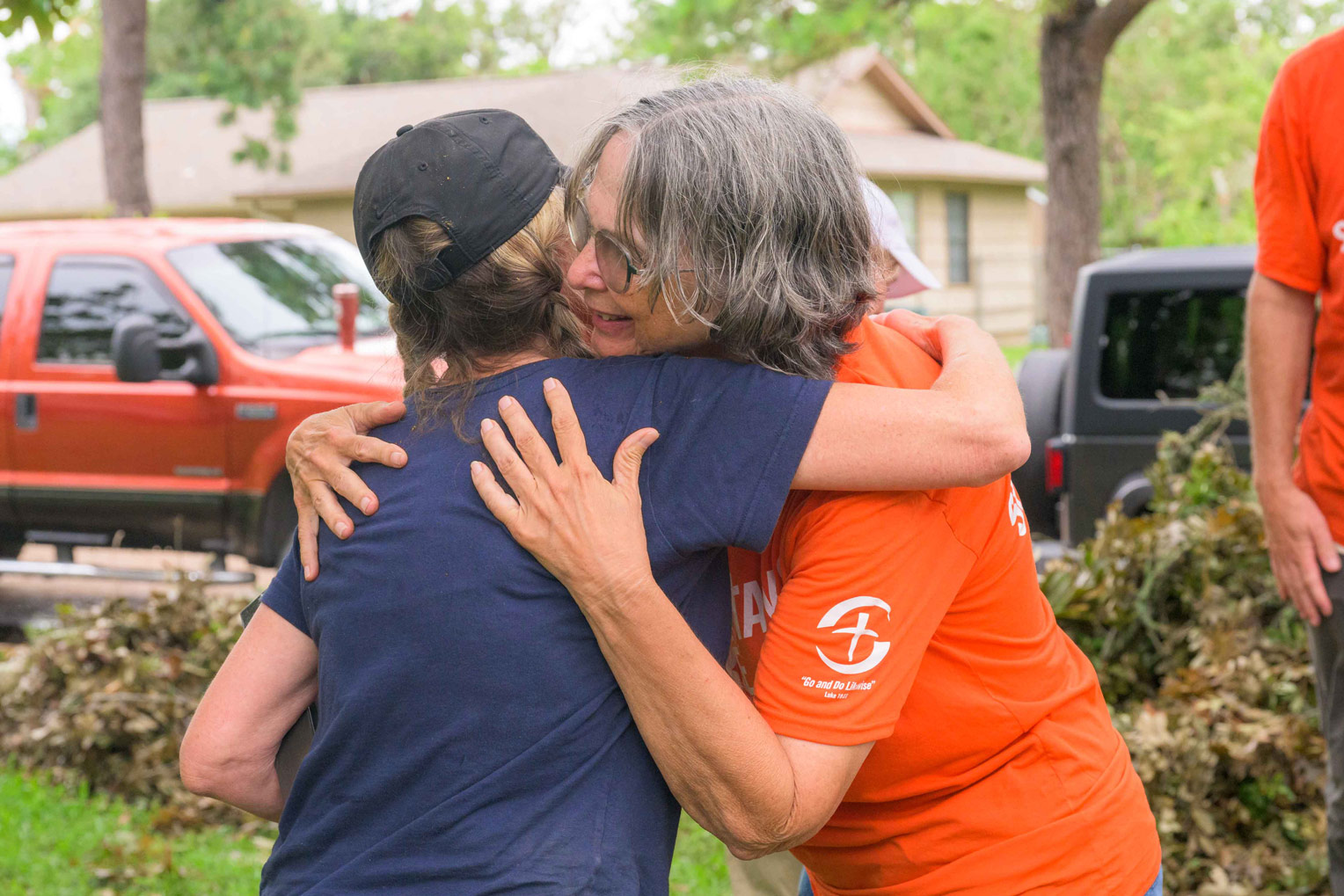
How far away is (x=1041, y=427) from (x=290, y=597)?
621 centimetres

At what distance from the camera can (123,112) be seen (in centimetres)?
1372

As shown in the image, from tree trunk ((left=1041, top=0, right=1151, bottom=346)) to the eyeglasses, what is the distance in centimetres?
1206

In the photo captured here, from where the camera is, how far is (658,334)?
1.74m

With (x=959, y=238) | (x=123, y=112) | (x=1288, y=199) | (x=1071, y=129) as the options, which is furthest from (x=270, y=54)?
(x=1288, y=199)

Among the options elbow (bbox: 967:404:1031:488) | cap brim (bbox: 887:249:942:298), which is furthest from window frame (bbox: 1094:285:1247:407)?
elbow (bbox: 967:404:1031:488)

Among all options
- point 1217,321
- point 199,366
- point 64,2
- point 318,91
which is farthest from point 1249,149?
point 64,2

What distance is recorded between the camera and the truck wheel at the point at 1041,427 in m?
7.35

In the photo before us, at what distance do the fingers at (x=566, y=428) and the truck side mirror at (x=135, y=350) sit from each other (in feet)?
20.6

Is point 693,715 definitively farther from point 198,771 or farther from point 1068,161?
point 1068,161

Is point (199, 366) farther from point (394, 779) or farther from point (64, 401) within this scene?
point (394, 779)

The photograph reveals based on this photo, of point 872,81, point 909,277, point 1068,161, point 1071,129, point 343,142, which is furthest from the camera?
point 872,81

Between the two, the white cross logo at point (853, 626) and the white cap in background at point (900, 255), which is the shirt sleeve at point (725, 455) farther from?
the white cap in background at point (900, 255)

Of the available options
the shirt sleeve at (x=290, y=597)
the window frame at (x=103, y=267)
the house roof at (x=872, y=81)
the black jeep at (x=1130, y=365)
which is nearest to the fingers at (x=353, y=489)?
the shirt sleeve at (x=290, y=597)

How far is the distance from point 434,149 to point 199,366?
621cm
